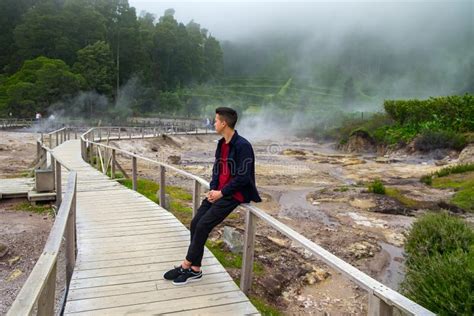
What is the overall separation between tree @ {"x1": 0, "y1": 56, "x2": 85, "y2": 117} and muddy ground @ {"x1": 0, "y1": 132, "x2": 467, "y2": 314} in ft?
49.2

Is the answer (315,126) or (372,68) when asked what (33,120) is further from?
(372,68)

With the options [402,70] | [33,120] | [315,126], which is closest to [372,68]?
[402,70]

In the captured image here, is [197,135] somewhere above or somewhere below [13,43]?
below

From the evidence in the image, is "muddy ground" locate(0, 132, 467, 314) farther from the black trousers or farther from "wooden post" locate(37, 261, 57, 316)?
"wooden post" locate(37, 261, 57, 316)

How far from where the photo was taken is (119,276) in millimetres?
3912

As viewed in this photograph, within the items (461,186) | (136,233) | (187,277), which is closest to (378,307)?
(187,277)

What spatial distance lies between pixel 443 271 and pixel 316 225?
5.89 metres

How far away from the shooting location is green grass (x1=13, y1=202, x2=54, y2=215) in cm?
852

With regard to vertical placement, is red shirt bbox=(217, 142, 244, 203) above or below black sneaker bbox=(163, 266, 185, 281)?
above

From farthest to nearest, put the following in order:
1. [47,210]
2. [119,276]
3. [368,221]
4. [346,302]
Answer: [368,221] → [47,210] → [346,302] → [119,276]

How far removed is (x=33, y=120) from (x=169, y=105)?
24.4 metres

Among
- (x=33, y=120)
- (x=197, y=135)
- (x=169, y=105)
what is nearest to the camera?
(x=33, y=120)

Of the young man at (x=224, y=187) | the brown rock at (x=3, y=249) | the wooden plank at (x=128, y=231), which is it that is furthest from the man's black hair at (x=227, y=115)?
the brown rock at (x=3, y=249)

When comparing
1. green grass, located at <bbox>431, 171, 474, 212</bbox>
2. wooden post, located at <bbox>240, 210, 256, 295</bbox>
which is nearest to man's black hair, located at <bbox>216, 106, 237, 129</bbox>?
wooden post, located at <bbox>240, 210, 256, 295</bbox>
